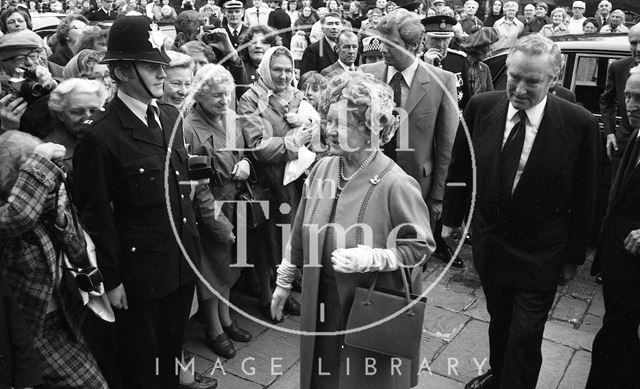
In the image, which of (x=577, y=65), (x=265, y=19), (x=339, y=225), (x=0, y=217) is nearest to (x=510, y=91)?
(x=339, y=225)

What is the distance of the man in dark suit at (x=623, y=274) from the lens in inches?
127

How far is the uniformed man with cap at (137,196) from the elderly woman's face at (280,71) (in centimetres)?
141

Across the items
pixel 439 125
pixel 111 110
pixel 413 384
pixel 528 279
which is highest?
pixel 111 110

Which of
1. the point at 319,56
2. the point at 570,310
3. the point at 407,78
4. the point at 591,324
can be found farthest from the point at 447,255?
the point at 319,56

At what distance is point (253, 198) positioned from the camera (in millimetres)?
4223

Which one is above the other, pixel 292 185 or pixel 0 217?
pixel 0 217

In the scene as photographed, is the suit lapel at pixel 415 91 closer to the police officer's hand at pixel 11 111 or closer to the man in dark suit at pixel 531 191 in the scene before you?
the man in dark suit at pixel 531 191

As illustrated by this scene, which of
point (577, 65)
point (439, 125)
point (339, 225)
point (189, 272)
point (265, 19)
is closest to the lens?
point (339, 225)

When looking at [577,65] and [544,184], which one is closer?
[544,184]

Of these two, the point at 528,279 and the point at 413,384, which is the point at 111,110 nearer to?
the point at 413,384

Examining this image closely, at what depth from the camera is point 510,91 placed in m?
3.24

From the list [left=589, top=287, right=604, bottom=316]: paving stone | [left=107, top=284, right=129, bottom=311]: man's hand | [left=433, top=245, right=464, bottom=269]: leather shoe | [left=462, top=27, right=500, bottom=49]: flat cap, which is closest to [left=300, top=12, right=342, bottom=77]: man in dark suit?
[left=462, top=27, right=500, bottom=49]: flat cap

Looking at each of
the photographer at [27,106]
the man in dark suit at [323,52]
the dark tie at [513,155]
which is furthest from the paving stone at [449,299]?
the man in dark suit at [323,52]

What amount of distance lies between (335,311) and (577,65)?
16.7 feet
